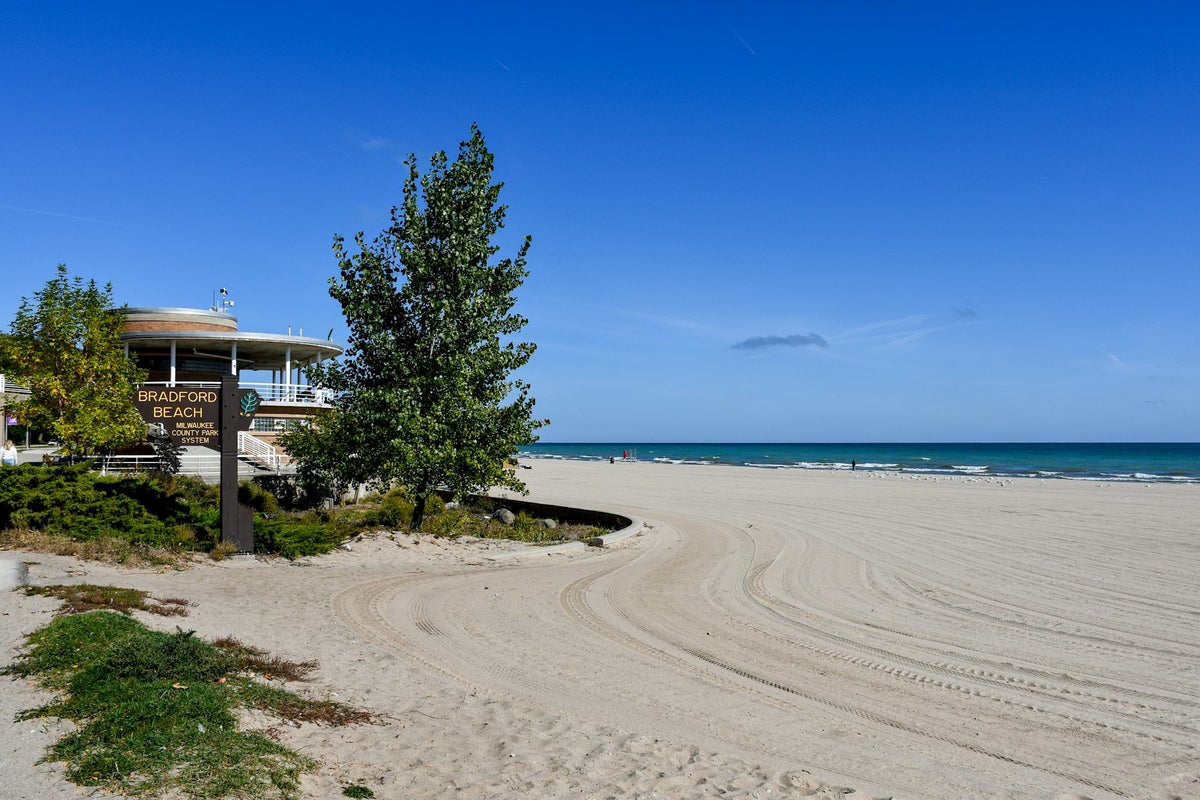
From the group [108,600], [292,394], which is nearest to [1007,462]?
[292,394]

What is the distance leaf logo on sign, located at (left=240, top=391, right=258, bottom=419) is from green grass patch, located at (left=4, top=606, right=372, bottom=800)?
283 inches

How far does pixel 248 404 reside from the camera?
571 inches

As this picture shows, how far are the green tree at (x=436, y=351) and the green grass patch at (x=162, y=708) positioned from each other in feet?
29.0

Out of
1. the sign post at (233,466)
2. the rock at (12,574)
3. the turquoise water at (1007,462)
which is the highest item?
the sign post at (233,466)

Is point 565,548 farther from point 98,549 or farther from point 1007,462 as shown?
point 1007,462

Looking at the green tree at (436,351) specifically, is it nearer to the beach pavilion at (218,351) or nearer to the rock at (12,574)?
the rock at (12,574)

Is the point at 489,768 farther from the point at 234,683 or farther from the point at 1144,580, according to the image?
the point at 1144,580

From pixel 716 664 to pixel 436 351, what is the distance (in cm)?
1089

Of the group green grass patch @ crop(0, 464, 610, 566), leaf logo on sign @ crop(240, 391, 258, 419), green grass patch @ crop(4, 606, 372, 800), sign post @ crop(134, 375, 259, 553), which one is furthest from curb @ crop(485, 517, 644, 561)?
green grass patch @ crop(4, 606, 372, 800)

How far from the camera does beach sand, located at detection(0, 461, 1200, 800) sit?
522cm

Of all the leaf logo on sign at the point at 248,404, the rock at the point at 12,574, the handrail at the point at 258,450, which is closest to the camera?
the rock at the point at 12,574

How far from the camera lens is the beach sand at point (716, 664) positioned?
5.22 m

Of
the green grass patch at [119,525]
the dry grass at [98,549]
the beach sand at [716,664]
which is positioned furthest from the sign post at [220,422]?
the beach sand at [716,664]

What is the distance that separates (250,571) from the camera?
12.4 meters
